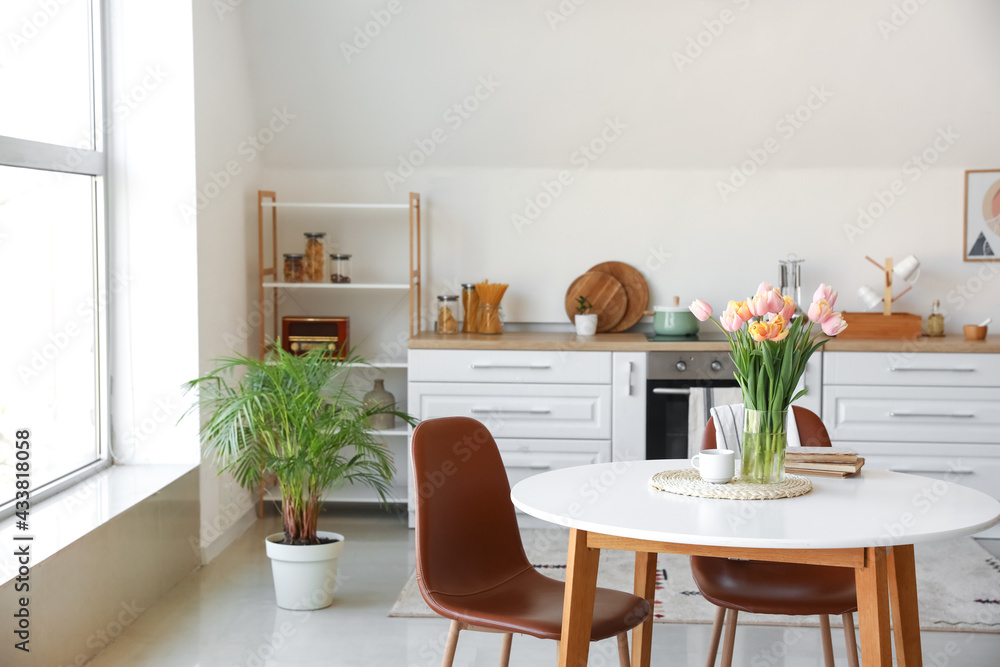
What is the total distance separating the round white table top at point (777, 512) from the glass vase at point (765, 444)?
10cm

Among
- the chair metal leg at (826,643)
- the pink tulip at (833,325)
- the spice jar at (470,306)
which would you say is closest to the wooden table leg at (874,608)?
the pink tulip at (833,325)

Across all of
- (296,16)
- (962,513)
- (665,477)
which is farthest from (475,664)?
(296,16)

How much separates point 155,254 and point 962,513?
3007mm

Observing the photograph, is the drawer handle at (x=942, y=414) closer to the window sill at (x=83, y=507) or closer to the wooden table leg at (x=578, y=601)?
the wooden table leg at (x=578, y=601)

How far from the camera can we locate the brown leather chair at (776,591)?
88.8 inches

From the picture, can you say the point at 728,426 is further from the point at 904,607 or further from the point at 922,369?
the point at 922,369

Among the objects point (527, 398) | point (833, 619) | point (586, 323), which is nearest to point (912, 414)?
point (833, 619)

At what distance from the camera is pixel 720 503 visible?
2.03m

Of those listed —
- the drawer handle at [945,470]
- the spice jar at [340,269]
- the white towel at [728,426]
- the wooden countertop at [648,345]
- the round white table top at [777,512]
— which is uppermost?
the spice jar at [340,269]

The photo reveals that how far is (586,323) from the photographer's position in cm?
466

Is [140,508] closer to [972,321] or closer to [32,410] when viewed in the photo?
[32,410]

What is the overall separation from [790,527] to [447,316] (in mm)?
3014

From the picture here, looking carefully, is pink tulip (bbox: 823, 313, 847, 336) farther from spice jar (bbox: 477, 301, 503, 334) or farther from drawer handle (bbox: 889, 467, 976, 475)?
spice jar (bbox: 477, 301, 503, 334)

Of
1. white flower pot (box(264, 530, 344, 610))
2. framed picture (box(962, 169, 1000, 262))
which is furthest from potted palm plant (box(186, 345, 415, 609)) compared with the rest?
framed picture (box(962, 169, 1000, 262))
